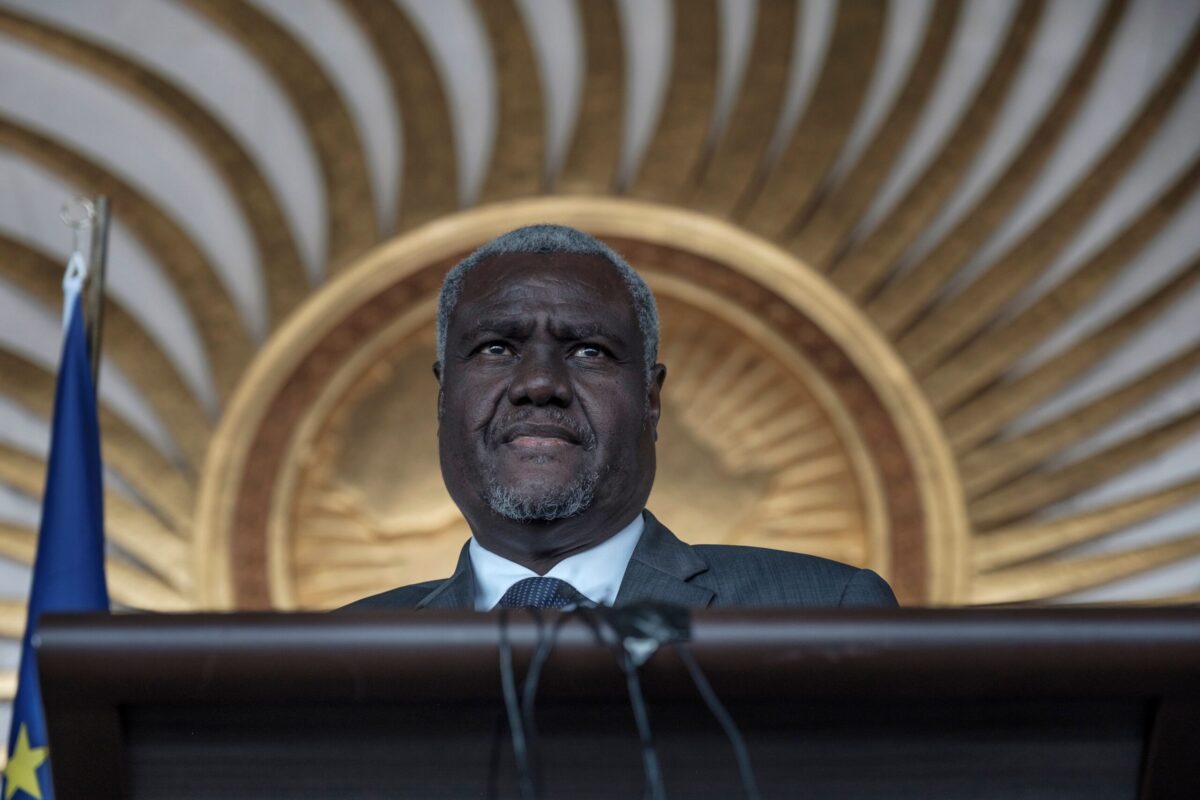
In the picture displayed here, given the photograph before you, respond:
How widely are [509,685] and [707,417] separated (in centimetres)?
271

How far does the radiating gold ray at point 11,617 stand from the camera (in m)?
3.40

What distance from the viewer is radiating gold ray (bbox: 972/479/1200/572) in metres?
3.36

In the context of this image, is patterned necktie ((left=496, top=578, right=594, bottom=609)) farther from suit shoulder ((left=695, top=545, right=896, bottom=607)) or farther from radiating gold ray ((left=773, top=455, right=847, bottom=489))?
radiating gold ray ((left=773, top=455, right=847, bottom=489))

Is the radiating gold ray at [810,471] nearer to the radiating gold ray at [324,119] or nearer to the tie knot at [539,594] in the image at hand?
the radiating gold ray at [324,119]

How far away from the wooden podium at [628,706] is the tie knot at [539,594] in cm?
53

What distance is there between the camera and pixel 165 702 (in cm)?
83

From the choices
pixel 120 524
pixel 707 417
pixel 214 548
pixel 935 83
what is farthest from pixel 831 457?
pixel 120 524

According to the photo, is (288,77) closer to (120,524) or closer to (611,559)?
(120,524)

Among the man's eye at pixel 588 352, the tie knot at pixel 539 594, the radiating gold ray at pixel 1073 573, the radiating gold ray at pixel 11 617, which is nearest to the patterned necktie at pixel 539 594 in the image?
the tie knot at pixel 539 594

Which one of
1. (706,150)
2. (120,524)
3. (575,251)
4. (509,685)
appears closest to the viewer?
(509,685)

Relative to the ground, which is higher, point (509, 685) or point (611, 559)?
point (611, 559)

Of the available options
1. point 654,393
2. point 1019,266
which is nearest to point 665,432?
point 1019,266

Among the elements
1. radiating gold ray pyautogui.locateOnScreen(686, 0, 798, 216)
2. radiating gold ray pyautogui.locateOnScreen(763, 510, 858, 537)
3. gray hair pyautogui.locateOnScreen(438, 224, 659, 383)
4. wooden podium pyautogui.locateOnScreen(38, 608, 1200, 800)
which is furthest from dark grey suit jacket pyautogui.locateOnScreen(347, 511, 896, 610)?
radiating gold ray pyautogui.locateOnScreen(686, 0, 798, 216)

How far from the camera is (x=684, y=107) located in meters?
3.60
